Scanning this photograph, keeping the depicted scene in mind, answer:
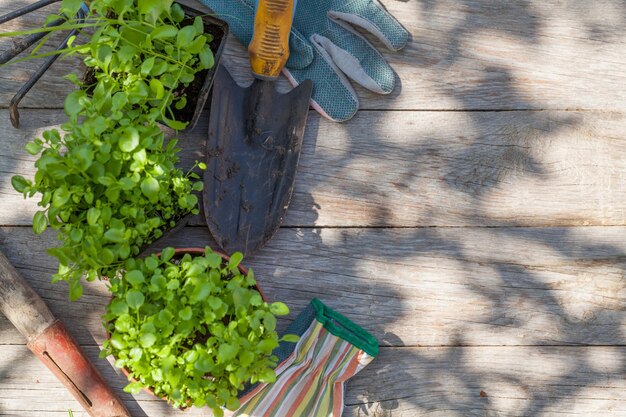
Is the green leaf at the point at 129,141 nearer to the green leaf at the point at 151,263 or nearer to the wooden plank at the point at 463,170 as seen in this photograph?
the green leaf at the point at 151,263

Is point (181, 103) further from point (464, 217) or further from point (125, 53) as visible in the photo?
point (464, 217)

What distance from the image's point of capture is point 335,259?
1521 mm

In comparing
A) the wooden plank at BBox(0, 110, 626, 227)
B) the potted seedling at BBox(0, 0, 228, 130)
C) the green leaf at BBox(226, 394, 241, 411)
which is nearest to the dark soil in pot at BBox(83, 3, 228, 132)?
the potted seedling at BBox(0, 0, 228, 130)

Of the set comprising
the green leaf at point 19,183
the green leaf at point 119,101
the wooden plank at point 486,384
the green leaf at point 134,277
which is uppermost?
the green leaf at point 119,101

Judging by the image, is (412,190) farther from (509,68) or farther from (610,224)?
(610,224)

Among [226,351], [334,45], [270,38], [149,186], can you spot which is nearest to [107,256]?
[149,186]

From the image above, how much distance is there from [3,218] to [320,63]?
804 millimetres

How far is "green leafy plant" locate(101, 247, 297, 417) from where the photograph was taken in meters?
1.12

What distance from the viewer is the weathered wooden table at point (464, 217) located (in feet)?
4.97

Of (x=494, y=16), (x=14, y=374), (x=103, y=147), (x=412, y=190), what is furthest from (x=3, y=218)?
(x=494, y=16)

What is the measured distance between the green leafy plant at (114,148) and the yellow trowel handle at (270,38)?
0.67ft

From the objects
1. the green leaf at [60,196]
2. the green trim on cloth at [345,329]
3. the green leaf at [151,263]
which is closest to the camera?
the green leaf at [60,196]

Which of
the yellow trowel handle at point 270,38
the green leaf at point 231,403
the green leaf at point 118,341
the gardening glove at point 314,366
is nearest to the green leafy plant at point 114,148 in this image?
the green leaf at point 118,341

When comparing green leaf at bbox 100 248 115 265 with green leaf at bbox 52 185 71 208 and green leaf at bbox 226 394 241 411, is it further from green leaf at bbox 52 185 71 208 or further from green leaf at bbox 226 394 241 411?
green leaf at bbox 226 394 241 411
